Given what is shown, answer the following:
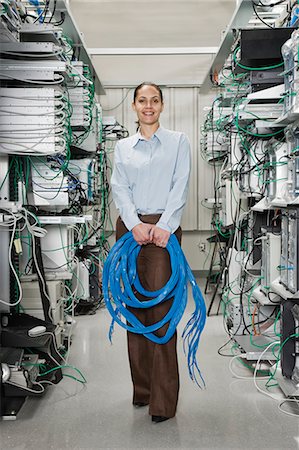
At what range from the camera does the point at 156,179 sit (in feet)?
9.11

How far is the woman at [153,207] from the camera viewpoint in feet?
8.92

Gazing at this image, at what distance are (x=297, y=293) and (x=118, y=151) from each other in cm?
122

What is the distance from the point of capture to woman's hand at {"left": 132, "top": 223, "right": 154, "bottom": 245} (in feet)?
8.91

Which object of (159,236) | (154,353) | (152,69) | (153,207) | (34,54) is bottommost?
(154,353)

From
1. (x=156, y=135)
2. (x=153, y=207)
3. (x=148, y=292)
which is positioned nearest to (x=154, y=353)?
(x=148, y=292)

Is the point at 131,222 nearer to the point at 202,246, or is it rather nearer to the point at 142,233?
the point at 142,233

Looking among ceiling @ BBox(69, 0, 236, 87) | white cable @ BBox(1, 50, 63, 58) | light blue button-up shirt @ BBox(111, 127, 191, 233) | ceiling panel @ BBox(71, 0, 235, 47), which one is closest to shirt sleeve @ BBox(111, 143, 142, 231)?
light blue button-up shirt @ BBox(111, 127, 191, 233)

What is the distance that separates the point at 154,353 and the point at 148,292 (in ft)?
1.03

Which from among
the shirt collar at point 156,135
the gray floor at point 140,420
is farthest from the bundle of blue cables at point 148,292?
the shirt collar at point 156,135

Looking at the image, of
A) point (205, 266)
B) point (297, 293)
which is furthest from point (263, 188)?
point (205, 266)

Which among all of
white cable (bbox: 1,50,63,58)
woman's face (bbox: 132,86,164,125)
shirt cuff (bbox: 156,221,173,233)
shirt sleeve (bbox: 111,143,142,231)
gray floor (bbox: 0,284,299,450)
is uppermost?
white cable (bbox: 1,50,63,58)

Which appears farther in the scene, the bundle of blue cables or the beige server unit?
the beige server unit

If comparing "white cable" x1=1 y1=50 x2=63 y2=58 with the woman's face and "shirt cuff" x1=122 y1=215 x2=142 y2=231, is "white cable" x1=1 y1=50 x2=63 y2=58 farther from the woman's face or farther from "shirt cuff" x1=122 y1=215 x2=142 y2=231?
"shirt cuff" x1=122 y1=215 x2=142 y2=231

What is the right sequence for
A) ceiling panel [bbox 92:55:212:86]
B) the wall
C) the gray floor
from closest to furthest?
the gray floor → ceiling panel [bbox 92:55:212:86] → the wall
